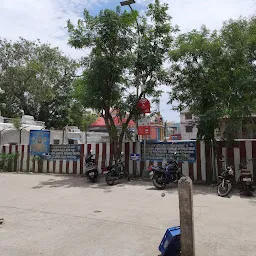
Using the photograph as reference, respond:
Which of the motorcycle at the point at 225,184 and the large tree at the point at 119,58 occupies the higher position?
the large tree at the point at 119,58

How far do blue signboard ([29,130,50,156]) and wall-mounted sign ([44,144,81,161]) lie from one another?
1.01ft

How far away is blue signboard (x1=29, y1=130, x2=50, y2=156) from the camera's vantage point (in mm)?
13383

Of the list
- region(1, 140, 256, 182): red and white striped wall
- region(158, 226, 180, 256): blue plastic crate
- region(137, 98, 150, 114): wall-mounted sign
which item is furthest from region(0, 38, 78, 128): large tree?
region(158, 226, 180, 256): blue plastic crate

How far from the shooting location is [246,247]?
4.04 m

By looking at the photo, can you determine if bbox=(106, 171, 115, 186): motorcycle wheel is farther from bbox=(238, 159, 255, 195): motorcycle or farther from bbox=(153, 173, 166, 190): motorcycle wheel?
bbox=(238, 159, 255, 195): motorcycle

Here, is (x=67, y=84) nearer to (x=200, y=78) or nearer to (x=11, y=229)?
(x=200, y=78)

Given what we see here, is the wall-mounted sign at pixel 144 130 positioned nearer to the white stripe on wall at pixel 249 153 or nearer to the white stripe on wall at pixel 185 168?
the white stripe on wall at pixel 185 168

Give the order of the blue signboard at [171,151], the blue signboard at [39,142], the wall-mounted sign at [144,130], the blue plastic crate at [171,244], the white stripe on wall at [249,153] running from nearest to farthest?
the blue plastic crate at [171,244], the white stripe on wall at [249,153], the blue signboard at [171,151], the wall-mounted sign at [144,130], the blue signboard at [39,142]

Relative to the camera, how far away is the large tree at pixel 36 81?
2516 centimetres

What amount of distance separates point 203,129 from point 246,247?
5724mm

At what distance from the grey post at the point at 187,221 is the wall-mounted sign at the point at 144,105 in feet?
25.6

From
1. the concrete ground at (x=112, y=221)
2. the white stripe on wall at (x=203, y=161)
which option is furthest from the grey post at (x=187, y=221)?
the white stripe on wall at (x=203, y=161)

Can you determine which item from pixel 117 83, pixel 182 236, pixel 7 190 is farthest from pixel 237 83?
pixel 7 190

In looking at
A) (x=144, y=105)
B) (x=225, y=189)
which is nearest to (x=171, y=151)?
(x=144, y=105)
